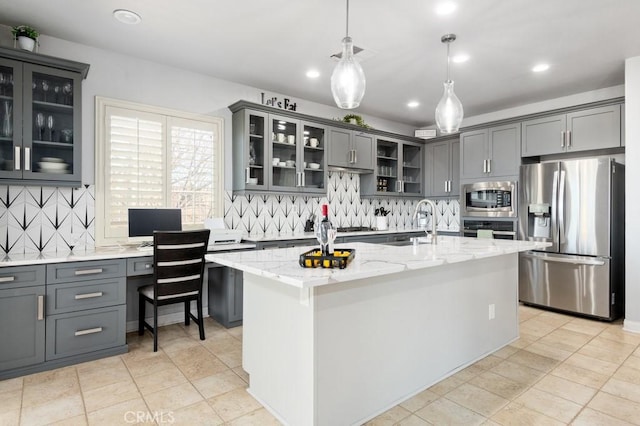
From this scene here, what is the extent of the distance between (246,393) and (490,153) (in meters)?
4.42

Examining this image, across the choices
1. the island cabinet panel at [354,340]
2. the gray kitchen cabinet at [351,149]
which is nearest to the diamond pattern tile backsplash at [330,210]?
the gray kitchen cabinet at [351,149]

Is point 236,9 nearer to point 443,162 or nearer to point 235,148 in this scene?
point 235,148

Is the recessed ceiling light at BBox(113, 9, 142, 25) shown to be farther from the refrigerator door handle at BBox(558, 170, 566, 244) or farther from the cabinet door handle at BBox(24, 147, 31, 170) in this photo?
the refrigerator door handle at BBox(558, 170, 566, 244)

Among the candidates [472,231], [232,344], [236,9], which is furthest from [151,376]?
[472,231]

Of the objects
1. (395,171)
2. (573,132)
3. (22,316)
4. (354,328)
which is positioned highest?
(573,132)

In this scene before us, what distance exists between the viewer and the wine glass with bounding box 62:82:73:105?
3019 millimetres

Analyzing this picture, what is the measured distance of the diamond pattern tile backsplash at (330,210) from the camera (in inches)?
171

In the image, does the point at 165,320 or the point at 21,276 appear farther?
the point at 165,320

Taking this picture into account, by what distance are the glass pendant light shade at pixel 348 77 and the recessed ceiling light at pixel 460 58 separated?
167 centimetres

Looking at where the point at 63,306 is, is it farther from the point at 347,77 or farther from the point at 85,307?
the point at 347,77

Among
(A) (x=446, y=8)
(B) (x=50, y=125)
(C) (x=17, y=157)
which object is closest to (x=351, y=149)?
(A) (x=446, y=8)

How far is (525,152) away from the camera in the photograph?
185 inches

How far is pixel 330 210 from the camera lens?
207 inches

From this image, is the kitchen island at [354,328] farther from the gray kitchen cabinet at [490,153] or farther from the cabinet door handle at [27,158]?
the gray kitchen cabinet at [490,153]
